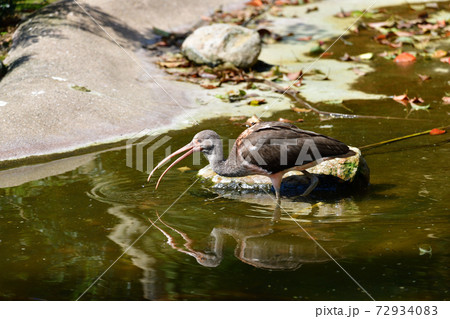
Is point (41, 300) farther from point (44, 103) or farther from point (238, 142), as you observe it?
point (44, 103)

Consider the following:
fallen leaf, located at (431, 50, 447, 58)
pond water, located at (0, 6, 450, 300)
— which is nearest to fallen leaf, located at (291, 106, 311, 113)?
pond water, located at (0, 6, 450, 300)

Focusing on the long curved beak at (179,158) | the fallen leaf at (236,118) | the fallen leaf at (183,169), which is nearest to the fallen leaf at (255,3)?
the fallen leaf at (236,118)

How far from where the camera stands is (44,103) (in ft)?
31.1

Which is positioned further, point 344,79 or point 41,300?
point 344,79

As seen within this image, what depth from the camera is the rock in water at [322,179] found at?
708 cm

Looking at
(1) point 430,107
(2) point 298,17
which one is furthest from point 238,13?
(1) point 430,107

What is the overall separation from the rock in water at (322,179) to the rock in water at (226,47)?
415 cm

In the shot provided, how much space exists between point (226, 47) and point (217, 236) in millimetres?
6077

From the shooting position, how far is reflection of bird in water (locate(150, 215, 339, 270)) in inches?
216

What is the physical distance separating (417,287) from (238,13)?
11.0 m

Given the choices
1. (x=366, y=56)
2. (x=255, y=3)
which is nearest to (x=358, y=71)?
(x=366, y=56)

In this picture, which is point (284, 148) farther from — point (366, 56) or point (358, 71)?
point (366, 56)

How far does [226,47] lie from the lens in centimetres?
1155
